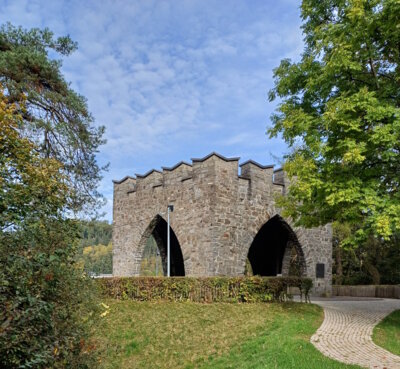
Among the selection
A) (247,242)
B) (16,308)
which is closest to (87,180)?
(247,242)

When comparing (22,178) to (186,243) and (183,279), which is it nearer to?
(183,279)

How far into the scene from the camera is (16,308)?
3.08 meters

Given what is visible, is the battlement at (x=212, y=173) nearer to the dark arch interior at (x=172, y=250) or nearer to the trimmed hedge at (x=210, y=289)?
the dark arch interior at (x=172, y=250)

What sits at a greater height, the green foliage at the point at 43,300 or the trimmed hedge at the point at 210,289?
the green foliage at the point at 43,300

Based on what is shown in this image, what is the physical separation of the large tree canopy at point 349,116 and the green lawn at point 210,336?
2492mm

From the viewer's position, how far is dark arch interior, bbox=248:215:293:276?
60.2 feet

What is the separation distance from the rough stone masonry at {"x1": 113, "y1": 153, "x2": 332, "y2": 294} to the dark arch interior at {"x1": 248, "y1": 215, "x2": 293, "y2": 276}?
0.33 feet

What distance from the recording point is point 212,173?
1289 cm

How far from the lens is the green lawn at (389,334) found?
21.9 ft

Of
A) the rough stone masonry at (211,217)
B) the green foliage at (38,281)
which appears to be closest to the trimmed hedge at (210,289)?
the rough stone masonry at (211,217)

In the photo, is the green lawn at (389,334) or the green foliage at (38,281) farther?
the green lawn at (389,334)

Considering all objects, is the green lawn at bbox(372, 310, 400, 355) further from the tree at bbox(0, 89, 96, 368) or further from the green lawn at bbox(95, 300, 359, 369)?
the tree at bbox(0, 89, 96, 368)

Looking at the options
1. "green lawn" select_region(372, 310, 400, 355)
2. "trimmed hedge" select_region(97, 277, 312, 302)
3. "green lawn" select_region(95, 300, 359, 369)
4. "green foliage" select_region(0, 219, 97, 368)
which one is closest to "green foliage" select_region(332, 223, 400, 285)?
"trimmed hedge" select_region(97, 277, 312, 302)

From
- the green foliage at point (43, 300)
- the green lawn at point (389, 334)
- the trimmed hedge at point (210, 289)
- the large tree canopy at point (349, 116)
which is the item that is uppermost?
the large tree canopy at point (349, 116)
